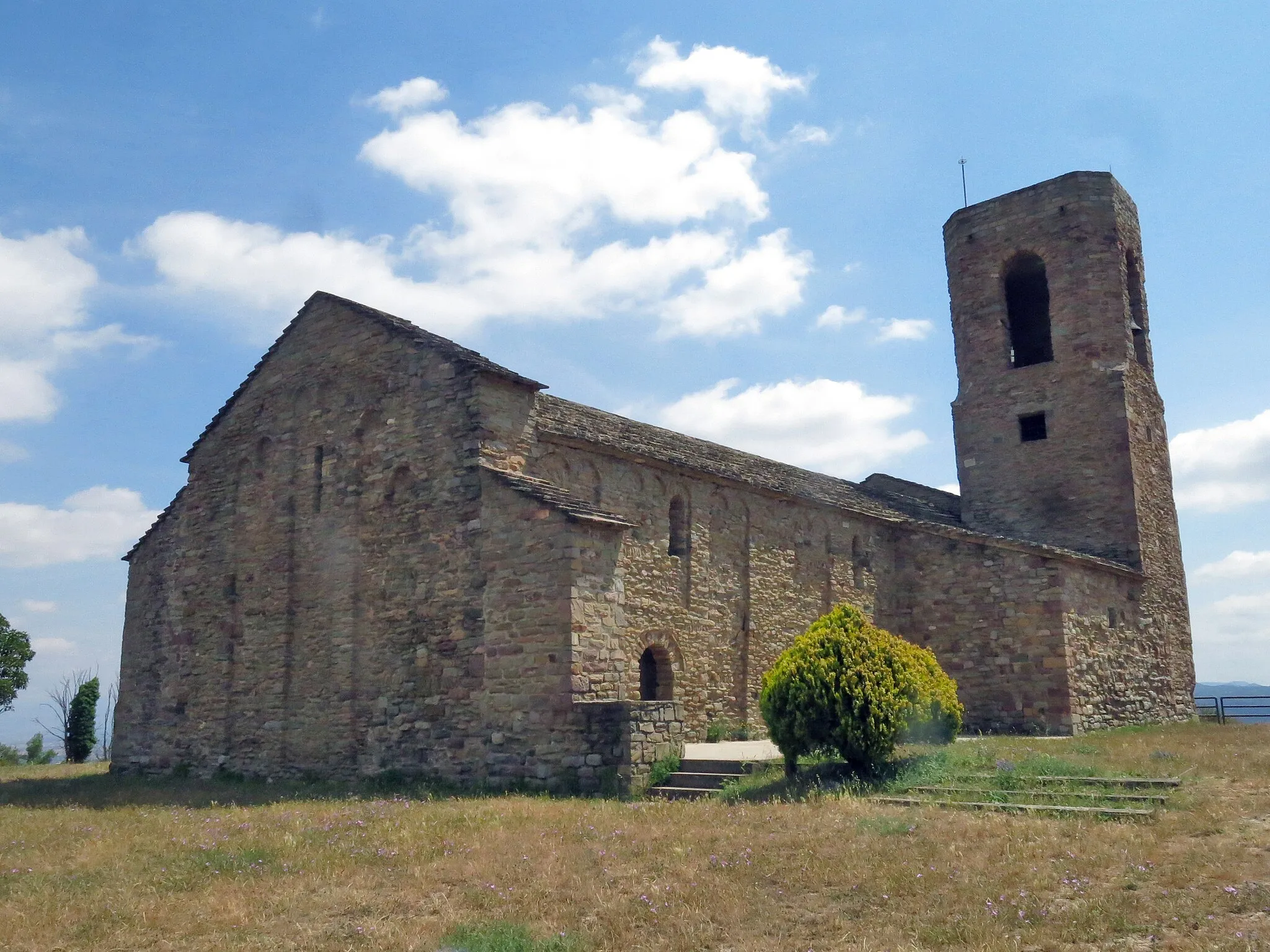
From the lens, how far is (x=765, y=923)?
7.38 metres

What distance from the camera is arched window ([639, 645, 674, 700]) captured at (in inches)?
727

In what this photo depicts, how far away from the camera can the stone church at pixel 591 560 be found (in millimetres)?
14492

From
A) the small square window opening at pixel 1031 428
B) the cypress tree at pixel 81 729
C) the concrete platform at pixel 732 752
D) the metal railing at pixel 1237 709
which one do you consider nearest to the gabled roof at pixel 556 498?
the concrete platform at pixel 732 752

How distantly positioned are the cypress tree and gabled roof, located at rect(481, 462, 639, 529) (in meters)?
23.3

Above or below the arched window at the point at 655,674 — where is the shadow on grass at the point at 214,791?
below

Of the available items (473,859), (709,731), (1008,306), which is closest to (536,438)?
(709,731)

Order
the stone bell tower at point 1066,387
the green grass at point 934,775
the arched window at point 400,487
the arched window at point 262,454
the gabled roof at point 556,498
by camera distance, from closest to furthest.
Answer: the green grass at point 934,775, the gabled roof at point 556,498, the arched window at point 400,487, the arched window at point 262,454, the stone bell tower at point 1066,387

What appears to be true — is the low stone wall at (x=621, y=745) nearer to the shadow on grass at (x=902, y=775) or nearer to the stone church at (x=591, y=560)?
the stone church at (x=591, y=560)

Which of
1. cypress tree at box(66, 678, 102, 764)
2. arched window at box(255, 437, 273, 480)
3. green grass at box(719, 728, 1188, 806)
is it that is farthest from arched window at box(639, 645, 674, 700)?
cypress tree at box(66, 678, 102, 764)

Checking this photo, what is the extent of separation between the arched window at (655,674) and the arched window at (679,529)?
201 centimetres

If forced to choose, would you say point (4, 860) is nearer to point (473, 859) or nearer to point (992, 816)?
point (473, 859)

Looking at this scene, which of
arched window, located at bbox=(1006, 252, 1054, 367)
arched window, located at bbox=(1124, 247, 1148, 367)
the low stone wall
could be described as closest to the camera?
the low stone wall

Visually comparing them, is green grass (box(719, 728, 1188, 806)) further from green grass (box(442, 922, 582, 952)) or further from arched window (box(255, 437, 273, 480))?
arched window (box(255, 437, 273, 480))

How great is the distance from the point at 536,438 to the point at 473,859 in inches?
339
